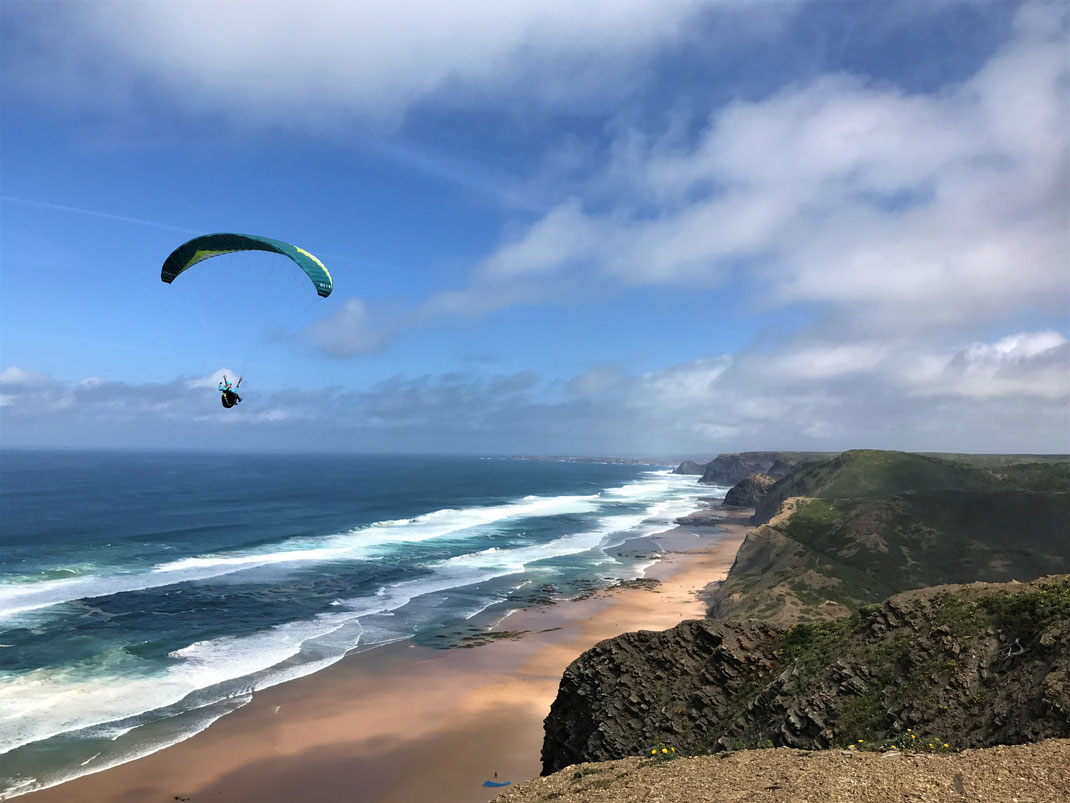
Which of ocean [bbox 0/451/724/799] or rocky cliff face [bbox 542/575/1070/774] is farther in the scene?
ocean [bbox 0/451/724/799]

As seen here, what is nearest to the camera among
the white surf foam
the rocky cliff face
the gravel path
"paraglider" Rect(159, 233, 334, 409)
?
the gravel path

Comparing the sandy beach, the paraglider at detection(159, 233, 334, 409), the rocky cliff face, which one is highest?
the paraglider at detection(159, 233, 334, 409)

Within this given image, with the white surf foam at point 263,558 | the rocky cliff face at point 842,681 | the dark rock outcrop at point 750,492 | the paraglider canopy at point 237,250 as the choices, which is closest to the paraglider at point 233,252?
the paraglider canopy at point 237,250

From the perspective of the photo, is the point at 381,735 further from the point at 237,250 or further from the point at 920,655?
the point at 237,250

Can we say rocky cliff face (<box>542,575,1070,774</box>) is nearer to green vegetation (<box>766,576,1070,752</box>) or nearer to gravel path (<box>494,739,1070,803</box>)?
green vegetation (<box>766,576,1070,752</box>)

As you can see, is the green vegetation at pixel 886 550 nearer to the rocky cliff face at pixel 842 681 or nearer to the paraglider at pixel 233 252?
the rocky cliff face at pixel 842 681

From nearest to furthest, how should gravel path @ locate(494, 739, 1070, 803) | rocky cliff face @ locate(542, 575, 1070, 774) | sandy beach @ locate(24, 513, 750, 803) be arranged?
gravel path @ locate(494, 739, 1070, 803) < rocky cliff face @ locate(542, 575, 1070, 774) < sandy beach @ locate(24, 513, 750, 803)

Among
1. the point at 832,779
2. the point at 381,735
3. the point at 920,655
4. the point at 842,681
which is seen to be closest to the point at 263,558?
the point at 381,735

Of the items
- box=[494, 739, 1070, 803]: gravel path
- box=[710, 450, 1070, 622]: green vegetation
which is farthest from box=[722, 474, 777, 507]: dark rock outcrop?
box=[494, 739, 1070, 803]: gravel path

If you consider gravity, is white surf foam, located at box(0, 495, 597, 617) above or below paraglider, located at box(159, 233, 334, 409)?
below
